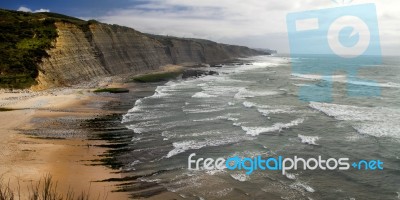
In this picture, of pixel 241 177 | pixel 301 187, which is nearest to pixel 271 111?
pixel 241 177

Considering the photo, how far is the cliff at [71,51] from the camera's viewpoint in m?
45.9

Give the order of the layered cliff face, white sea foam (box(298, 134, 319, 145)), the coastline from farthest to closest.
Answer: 1. the layered cliff face
2. white sea foam (box(298, 134, 319, 145))
3. the coastline

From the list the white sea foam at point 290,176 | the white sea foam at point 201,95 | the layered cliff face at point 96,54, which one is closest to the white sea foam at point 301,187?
the white sea foam at point 290,176

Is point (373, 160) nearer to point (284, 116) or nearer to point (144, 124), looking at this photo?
point (284, 116)

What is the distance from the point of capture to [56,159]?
66.2 ft

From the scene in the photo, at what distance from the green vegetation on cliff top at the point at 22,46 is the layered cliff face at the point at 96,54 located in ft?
3.44

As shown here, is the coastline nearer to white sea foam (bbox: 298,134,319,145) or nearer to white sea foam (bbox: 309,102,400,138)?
white sea foam (bbox: 298,134,319,145)

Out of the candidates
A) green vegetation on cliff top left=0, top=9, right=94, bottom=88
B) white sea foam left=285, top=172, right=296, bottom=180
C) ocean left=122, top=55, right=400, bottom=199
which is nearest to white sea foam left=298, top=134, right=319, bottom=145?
ocean left=122, top=55, right=400, bottom=199

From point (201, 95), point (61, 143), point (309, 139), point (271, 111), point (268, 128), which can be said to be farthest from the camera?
point (201, 95)

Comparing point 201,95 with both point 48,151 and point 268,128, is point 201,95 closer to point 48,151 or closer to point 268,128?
point 268,128

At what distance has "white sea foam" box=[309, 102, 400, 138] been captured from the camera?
27.5 meters

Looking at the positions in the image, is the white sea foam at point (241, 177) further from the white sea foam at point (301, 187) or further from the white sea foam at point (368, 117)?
the white sea foam at point (368, 117)

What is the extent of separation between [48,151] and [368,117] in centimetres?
2689

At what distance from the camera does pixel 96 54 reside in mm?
62062
